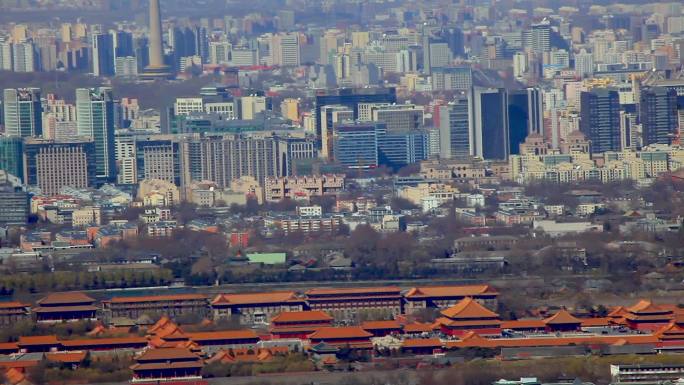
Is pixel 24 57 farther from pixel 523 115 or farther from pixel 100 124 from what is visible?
pixel 523 115

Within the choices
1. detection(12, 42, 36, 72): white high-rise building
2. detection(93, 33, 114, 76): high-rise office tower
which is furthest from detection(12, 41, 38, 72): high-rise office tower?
detection(93, 33, 114, 76): high-rise office tower

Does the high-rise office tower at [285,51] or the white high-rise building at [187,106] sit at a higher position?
the high-rise office tower at [285,51]

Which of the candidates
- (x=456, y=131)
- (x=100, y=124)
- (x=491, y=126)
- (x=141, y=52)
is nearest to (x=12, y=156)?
(x=100, y=124)

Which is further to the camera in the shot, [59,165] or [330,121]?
[330,121]

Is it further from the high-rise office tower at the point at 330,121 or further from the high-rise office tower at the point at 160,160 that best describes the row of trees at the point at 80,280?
the high-rise office tower at the point at 330,121

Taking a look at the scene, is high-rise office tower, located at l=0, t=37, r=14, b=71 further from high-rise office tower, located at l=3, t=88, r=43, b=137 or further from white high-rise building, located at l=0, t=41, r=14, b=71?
high-rise office tower, located at l=3, t=88, r=43, b=137

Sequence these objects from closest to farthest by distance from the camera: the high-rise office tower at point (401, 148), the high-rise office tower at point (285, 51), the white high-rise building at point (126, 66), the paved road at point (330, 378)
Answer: the paved road at point (330, 378)
the high-rise office tower at point (401, 148)
the white high-rise building at point (126, 66)
the high-rise office tower at point (285, 51)

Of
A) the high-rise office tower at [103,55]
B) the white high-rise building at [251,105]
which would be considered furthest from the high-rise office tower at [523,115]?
the high-rise office tower at [103,55]
